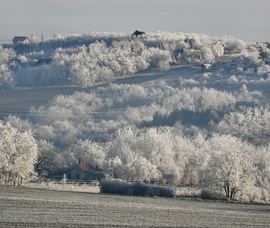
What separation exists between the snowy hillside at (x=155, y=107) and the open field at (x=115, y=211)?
29.9 feet

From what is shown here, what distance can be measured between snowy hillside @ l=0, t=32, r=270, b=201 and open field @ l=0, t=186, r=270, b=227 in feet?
29.9

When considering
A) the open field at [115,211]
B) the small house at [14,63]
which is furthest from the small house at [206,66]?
the open field at [115,211]

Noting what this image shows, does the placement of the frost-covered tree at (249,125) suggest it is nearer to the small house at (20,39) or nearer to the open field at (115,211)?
the open field at (115,211)

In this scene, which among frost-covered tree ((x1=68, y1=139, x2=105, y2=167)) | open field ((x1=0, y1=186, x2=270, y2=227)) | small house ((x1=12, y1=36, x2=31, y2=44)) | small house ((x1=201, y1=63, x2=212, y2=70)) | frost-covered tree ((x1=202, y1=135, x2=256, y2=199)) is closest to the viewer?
open field ((x1=0, y1=186, x2=270, y2=227))

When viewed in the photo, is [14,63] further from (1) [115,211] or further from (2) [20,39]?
(1) [115,211]

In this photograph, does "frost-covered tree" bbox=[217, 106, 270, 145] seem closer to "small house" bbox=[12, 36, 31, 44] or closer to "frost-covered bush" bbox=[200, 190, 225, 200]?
"frost-covered bush" bbox=[200, 190, 225, 200]

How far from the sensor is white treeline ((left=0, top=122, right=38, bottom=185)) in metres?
58.1

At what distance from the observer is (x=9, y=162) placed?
5919 cm

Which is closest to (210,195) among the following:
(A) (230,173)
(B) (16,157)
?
(A) (230,173)

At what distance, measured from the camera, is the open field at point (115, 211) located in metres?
34.1

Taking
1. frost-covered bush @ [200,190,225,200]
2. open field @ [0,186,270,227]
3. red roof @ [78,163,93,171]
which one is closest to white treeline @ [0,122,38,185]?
red roof @ [78,163,93,171]

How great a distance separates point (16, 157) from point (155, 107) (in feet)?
162

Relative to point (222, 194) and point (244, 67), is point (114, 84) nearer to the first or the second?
point (244, 67)

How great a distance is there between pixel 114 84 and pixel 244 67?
17979 millimetres
